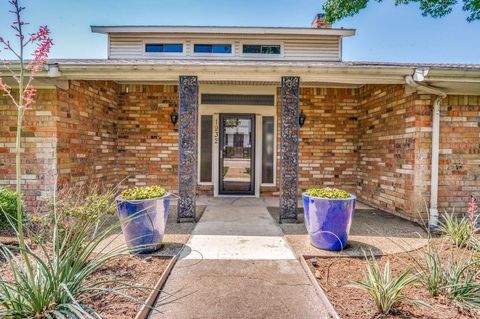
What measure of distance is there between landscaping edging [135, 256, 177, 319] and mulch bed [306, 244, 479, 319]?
5.34ft

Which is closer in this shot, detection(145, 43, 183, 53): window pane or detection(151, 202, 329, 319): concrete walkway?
detection(151, 202, 329, 319): concrete walkway

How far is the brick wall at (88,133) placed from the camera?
4.86 meters

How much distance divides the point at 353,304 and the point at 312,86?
563 cm

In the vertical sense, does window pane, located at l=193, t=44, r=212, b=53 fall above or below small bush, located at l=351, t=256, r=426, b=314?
above

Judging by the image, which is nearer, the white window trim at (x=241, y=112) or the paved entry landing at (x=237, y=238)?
the paved entry landing at (x=237, y=238)

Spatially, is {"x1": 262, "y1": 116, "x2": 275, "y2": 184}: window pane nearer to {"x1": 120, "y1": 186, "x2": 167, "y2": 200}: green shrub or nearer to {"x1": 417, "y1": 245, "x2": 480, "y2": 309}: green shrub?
{"x1": 120, "y1": 186, "x2": 167, "y2": 200}: green shrub

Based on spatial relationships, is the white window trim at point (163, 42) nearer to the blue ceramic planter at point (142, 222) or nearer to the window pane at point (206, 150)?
the window pane at point (206, 150)

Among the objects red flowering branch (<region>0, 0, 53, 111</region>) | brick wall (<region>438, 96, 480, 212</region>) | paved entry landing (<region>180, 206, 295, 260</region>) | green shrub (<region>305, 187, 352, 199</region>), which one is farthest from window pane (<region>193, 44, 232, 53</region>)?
red flowering branch (<region>0, 0, 53, 111</region>)

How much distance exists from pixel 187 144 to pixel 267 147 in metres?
2.99

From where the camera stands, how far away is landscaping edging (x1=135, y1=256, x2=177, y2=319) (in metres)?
2.13

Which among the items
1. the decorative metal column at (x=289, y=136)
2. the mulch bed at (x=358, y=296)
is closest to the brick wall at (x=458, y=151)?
the mulch bed at (x=358, y=296)

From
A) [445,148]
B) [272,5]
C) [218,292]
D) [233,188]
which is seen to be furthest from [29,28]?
[272,5]

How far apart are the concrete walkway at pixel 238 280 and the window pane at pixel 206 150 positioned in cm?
284

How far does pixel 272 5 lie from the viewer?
882 centimetres
